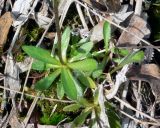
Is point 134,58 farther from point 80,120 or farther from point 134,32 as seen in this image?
point 80,120

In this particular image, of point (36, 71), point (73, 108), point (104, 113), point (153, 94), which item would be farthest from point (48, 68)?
point (153, 94)

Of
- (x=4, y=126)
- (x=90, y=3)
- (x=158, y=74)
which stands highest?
(x=90, y=3)

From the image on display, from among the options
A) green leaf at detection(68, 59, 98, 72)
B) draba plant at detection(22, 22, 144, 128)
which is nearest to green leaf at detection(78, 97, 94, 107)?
draba plant at detection(22, 22, 144, 128)

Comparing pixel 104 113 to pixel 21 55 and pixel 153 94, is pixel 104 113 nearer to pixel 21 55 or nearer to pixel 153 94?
pixel 153 94

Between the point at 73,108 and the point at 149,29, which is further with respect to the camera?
the point at 149,29

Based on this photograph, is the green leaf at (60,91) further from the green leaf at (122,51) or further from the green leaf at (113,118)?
the green leaf at (122,51)

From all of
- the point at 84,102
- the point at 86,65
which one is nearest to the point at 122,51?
the point at 86,65

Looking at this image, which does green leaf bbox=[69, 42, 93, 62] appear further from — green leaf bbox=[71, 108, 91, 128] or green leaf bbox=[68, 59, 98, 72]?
green leaf bbox=[71, 108, 91, 128]
